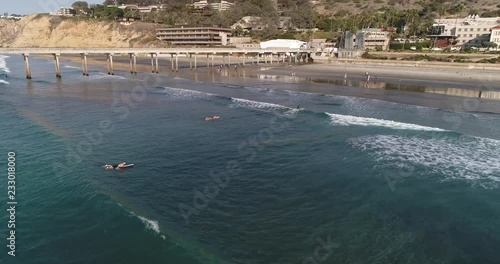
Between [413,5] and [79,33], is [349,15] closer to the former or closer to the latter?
[413,5]

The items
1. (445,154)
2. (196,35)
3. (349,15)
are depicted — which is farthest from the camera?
(349,15)

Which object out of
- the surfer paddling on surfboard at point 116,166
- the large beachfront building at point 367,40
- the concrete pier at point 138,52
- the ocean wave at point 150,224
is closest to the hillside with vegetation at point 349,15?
the large beachfront building at point 367,40

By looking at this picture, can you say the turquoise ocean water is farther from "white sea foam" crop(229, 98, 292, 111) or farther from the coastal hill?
the coastal hill

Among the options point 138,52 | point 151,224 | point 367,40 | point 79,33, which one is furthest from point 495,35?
point 79,33

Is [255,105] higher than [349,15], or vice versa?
[349,15]

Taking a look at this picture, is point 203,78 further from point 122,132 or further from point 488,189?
point 488,189

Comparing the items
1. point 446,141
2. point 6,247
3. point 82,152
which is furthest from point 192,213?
point 446,141

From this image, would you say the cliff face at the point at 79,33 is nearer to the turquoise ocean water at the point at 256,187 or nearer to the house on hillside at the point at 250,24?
the house on hillside at the point at 250,24
